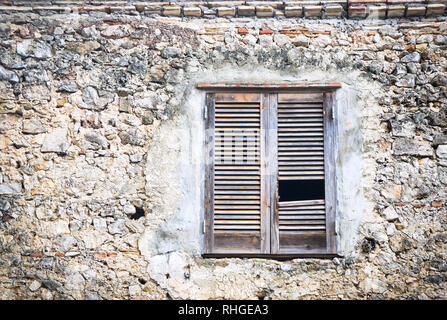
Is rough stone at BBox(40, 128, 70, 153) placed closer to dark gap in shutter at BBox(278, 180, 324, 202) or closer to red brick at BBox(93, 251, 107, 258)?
red brick at BBox(93, 251, 107, 258)

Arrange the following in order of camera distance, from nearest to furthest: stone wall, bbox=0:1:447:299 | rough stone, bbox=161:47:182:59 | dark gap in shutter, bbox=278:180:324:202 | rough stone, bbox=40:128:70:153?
1. stone wall, bbox=0:1:447:299
2. rough stone, bbox=40:128:70:153
3. rough stone, bbox=161:47:182:59
4. dark gap in shutter, bbox=278:180:324:202

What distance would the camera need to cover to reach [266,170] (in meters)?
4.39

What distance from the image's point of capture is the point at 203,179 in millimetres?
4383

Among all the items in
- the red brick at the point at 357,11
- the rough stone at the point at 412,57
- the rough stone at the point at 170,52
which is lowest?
the rough stone at the point at 412,57

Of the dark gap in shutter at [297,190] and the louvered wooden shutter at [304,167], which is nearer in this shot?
the louvered wooden shutter at [304,167]

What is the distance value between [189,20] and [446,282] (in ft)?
11.1

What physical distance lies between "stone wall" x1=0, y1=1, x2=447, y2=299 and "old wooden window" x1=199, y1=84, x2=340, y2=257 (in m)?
0.12

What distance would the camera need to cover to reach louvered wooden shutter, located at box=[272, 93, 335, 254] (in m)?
4.29

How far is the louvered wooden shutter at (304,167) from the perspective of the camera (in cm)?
429

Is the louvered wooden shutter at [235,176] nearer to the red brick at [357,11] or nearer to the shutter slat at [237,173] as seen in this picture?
the shutter slat at [237,173]

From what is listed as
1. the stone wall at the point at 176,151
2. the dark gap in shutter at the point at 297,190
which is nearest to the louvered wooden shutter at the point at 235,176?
the stone wall at the point at 176,151

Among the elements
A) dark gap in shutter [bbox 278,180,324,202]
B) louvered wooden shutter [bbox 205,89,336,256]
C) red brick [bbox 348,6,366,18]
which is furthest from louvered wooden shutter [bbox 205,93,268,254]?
dark gap in shutter [bbox 278,180,324,202]

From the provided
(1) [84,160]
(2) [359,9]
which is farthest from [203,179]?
(2) [359,9]

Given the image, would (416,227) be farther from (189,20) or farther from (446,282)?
(189,20)
